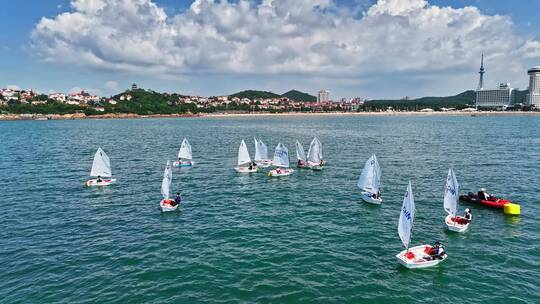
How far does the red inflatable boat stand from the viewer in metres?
41.0

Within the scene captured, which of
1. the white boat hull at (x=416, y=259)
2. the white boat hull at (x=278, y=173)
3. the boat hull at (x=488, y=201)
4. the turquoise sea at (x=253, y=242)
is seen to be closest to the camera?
the turquoise sea at (x=253, y=242)

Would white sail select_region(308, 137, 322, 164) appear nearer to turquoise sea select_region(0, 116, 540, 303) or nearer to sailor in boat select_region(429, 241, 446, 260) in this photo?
turquoise sea select_region(0, 116, 540, 303)

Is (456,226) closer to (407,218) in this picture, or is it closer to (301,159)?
(407,218)

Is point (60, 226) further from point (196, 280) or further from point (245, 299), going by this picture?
point (245, 299)

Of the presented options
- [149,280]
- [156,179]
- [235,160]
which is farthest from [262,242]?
[235,160]

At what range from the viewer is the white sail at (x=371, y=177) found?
142ft

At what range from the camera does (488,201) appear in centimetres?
4206

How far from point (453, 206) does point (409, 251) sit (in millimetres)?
10543

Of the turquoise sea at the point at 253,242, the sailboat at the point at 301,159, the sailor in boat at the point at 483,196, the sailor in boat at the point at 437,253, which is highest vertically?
the sailboat at the point at 301,159

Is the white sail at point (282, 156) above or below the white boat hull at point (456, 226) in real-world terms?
above

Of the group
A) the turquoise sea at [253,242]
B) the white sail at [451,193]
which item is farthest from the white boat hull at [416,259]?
the white sail at [451,193]

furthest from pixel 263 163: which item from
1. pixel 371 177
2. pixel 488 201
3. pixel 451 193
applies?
pixel 451 193

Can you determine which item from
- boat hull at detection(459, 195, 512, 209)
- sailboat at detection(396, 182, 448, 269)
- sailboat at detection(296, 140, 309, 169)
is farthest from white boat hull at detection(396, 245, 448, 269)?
sailboat at detection(296, 140, 309, 169)

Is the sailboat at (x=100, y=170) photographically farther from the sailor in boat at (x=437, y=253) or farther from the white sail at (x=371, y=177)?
the sailor in boat at (x=437, y=253)
